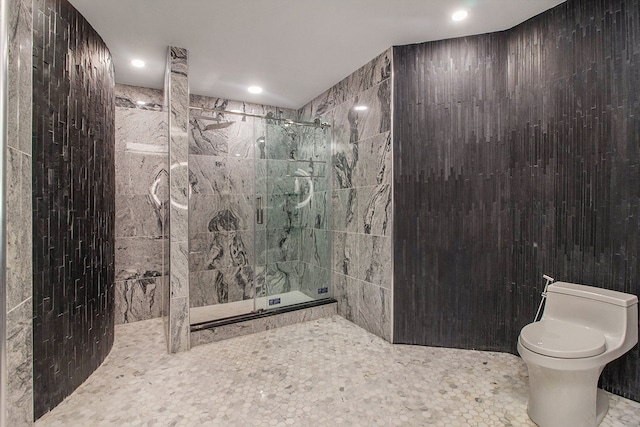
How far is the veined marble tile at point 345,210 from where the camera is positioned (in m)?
3.20

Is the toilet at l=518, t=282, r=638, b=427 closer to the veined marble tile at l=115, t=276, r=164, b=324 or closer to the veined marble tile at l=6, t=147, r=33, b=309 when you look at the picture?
the veined marble tile at l=6, t=147, r=33, b=309

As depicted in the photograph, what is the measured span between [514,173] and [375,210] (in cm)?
112

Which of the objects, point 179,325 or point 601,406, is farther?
point 179,325

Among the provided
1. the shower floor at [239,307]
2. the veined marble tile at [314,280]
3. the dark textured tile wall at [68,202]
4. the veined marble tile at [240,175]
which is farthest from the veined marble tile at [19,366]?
the veined marble tile at [240,175]

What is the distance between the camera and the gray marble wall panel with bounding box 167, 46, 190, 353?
257cm

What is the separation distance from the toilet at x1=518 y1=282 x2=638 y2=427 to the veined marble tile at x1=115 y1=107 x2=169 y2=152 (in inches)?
142

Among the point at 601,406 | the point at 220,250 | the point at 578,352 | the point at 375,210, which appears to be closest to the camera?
the point at 578,352

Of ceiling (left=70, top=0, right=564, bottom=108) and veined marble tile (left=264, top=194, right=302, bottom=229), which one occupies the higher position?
ceiling (left=70, top=0, right=564, bottom=108)

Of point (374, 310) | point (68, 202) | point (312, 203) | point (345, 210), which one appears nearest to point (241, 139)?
point (312, 203)

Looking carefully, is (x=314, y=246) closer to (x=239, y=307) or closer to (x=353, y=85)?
(x=239, y=307)

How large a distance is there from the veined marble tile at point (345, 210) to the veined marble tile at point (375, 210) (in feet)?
0.23

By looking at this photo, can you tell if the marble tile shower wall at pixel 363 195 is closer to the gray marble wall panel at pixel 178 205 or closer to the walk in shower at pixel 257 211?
the walk in shower at pixel 257 211

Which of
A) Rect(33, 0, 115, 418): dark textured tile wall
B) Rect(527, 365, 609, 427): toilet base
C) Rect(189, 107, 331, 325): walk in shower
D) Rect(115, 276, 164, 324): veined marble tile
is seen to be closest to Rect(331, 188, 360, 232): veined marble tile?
Rect(189, 107, 331, 325): walk in shower

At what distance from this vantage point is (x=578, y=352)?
1569mm
